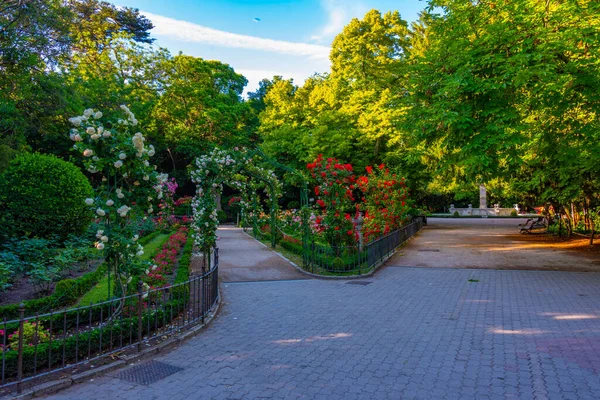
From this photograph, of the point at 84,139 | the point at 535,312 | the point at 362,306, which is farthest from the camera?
the point at 362,306

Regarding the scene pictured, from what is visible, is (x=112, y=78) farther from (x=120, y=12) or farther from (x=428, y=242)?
(x=428, y=242)

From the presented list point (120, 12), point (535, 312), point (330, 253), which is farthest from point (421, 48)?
point (120, 12)

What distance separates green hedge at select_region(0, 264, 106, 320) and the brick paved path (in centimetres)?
290

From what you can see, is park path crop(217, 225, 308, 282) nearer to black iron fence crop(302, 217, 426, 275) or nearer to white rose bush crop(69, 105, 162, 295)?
black iron fence crop(302, 217, 426, 275)

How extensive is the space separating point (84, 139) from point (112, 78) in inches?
957

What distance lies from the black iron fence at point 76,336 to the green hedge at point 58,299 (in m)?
0.74

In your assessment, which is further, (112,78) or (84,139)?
(112,78)

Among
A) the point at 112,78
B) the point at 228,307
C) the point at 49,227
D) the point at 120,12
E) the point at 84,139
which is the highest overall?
the point at 120,12

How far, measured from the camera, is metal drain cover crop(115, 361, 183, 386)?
4730 mm

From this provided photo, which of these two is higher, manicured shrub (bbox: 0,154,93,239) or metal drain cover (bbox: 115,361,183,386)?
manicured shrub (bbox: 0,154,93,239)

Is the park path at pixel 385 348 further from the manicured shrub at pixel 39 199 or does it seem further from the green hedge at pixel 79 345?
the manicured shrub at pixel 39 199

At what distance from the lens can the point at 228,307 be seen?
8289mm

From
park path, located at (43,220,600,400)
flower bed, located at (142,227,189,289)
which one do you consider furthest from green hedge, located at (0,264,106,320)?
park path, located at (43,220,600,400)

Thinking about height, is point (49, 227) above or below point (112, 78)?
below
